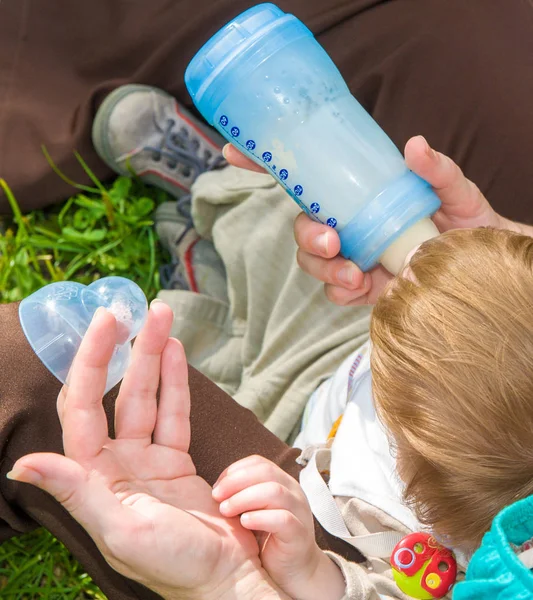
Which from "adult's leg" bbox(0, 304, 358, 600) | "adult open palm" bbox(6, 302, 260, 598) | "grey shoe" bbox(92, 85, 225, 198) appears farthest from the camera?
"grey shoe" bbox(92, 85, 225, 198)

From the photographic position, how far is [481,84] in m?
1.45

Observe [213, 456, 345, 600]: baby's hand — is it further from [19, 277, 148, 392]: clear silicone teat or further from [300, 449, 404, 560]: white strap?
[19, 277, 148, 392]: clear silicone teat

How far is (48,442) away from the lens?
1045mm

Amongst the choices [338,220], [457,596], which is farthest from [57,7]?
[457,596]

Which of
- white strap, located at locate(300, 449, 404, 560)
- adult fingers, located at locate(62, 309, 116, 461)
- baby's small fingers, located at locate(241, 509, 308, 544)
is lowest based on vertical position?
white strap, located at locate(300, 449, 404, 560)

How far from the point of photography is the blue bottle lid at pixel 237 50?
94 cm

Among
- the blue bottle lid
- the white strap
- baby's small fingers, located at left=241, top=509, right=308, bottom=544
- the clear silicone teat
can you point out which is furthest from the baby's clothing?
the blue bottle lid

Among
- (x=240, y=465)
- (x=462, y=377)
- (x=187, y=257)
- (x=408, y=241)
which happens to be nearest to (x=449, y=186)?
(x=408, y=241)

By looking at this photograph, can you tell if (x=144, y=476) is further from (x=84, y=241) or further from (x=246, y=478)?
(x=84, y=241)

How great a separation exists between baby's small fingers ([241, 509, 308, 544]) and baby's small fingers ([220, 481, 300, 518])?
0.01 m

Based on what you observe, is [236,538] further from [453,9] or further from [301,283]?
[453,9]

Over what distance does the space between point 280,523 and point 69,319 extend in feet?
1.18

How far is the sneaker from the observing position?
1.58 meters

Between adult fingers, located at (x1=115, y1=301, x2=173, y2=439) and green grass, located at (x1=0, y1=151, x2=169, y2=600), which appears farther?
green grass, located at (x1=0, y1=151, x2=169, y2=600)
